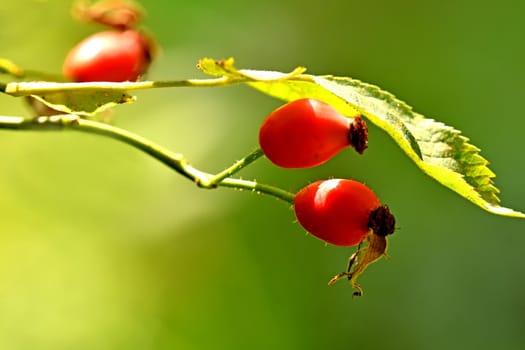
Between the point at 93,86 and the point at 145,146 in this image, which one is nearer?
the point at 93,86

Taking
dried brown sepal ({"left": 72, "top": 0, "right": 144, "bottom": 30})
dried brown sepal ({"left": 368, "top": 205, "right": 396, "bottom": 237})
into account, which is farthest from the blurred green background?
dried brown sepal ({"left": 368, "top": 205, "right": 396, "bottom": 237})

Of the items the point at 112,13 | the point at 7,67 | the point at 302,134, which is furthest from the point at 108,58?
the point at 302,134

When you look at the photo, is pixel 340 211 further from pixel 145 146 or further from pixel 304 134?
pixel 145 146

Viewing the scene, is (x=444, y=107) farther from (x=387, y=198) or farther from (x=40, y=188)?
(x=40, y=188)

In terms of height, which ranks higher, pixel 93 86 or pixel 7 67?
pixel 7 67

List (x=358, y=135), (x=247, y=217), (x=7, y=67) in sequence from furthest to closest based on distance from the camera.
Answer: (x=247, y=217)
(x=7, y=67)
(x=358, y=135)

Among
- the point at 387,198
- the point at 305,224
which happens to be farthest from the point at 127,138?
the point at 387,198
